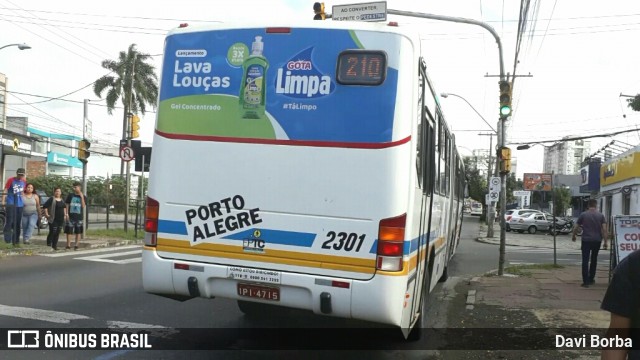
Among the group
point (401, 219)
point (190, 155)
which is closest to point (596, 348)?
point (401, 219)

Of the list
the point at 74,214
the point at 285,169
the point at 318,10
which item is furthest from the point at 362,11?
the point at 74,214

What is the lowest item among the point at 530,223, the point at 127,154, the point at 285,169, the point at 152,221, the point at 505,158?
the point at 530,223

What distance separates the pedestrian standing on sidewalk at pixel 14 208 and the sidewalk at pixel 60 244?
1.35 ft

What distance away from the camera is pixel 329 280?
486cm

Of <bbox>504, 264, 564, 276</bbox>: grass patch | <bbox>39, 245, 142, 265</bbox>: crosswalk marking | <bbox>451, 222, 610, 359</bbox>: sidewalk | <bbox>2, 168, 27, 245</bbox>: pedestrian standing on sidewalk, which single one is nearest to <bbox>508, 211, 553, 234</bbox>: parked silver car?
<bbox>504, 264, 564, 276</bbox>: grass patch

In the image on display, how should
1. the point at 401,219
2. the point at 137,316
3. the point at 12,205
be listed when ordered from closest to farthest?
the point at 401,219
the point at 137,316
the point at 12,205

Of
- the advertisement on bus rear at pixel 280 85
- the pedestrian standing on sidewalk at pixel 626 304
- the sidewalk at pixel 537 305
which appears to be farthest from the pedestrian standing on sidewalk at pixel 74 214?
the pedestrian standing on sidewalk at pixel 626 304

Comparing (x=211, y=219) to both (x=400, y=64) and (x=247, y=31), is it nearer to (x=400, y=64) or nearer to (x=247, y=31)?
(x=247, y=31)

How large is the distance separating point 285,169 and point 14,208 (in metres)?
11.6

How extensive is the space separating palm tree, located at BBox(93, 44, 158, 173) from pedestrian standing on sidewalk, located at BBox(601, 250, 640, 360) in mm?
43634

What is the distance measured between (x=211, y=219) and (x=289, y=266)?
0.87 m

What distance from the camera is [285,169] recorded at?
505 centimetres

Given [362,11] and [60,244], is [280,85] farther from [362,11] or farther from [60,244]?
[60,244]

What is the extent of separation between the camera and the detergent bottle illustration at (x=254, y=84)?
5.16 metres
